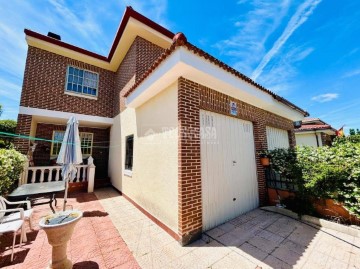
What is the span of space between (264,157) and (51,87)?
1084 cm

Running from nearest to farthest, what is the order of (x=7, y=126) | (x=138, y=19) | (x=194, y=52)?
(x=194, y=52) → (x=138, y=19) → (x=7, y=126)

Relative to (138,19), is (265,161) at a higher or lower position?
lower

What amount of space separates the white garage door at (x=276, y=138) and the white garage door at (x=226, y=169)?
1635 millimetres

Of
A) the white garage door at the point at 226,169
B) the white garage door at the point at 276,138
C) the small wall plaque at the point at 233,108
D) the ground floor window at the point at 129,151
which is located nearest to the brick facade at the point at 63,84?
the ground floor window at the point at 129,151

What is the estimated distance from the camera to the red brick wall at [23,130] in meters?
6.98

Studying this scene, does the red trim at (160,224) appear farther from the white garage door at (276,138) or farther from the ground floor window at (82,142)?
the ground floor window at (82,142)

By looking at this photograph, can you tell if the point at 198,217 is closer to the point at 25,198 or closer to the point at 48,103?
the point at 25,198

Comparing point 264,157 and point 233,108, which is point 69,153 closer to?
point 233,108

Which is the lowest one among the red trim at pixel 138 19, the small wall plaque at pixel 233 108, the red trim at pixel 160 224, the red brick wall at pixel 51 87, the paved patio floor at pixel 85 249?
the paved patio floor at pixel 85 249

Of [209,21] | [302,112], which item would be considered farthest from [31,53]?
[302,112]

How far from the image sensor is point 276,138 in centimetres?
723

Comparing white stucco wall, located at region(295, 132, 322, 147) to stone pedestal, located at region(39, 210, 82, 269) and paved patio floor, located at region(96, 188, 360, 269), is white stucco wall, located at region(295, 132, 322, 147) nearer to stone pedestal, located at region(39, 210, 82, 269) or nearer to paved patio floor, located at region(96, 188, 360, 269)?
paved patio floor, located at region(96, 188, 360, 269)

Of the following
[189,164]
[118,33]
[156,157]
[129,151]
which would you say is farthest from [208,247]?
[118,33]

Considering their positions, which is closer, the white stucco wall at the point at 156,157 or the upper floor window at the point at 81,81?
the white stucco wall at the point at 156,157
